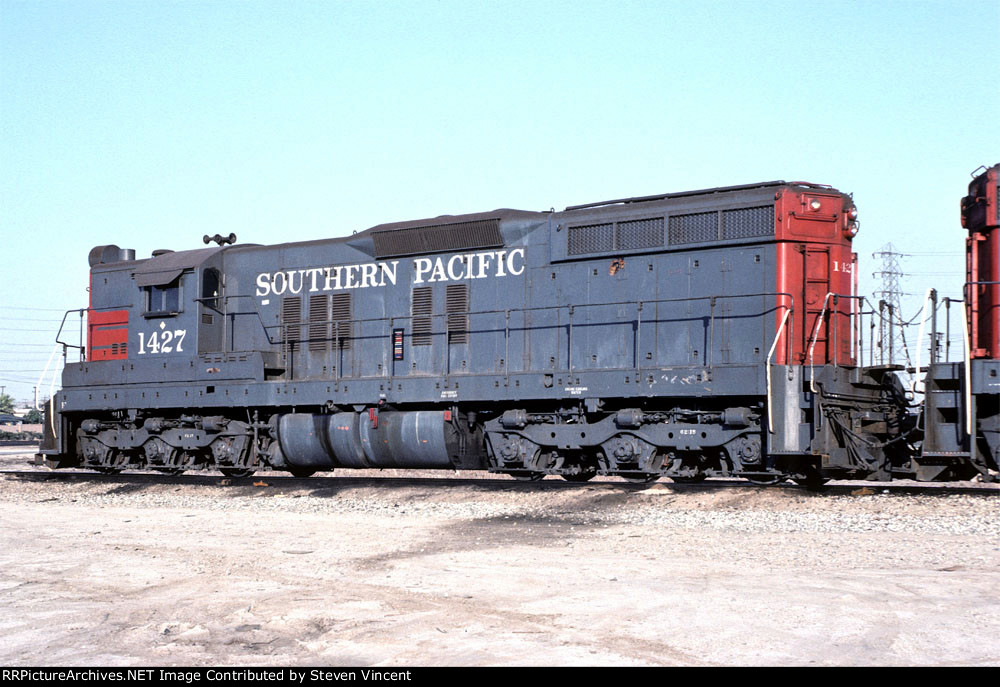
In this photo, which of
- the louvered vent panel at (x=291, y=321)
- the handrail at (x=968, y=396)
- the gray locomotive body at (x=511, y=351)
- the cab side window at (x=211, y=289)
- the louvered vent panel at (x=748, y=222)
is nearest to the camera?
the handrail at (x=968, y=396)

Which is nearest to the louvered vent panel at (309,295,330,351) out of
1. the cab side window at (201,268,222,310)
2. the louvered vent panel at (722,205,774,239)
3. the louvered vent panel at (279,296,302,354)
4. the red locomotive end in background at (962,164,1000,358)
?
the louvered vent panel at (279,296,302,354)

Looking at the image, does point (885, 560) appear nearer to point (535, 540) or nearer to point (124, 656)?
point (535, 540)

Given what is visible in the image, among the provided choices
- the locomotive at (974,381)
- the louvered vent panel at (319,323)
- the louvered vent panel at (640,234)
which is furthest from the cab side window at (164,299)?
the locomotive at (974,381)

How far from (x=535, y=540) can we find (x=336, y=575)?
2432 mm

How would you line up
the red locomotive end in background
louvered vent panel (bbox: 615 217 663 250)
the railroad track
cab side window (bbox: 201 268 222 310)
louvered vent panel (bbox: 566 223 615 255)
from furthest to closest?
cab side window (bbox: 201 268 222 310) → louvered vent panel (bbox: 566 223 615 255) → louvered vent panel (bbox: 615 217 663 250) → the railroad track → the red locomotive end in background

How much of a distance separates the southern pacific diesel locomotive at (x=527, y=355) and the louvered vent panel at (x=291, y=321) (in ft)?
0.11

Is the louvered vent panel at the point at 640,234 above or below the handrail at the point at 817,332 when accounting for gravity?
above

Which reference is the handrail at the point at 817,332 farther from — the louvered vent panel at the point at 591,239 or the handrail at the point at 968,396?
the louvered vent panel at the point at 591,239

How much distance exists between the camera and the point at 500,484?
45.9ft

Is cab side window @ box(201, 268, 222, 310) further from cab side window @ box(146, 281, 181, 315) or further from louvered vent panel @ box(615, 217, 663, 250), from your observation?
louvered vent panel @ box(615, 217, 663, 250)

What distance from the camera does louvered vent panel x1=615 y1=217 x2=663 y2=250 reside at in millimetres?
13453

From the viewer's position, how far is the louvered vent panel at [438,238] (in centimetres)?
1469

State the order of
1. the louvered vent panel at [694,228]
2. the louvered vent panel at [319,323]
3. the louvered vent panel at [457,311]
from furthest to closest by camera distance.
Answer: the louvered vent panel at [319,323]
the louvered vent panel at [457,311]
the louvered vent panel at [694,228]

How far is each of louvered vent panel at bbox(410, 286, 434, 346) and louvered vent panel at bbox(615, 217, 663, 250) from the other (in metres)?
3.10
